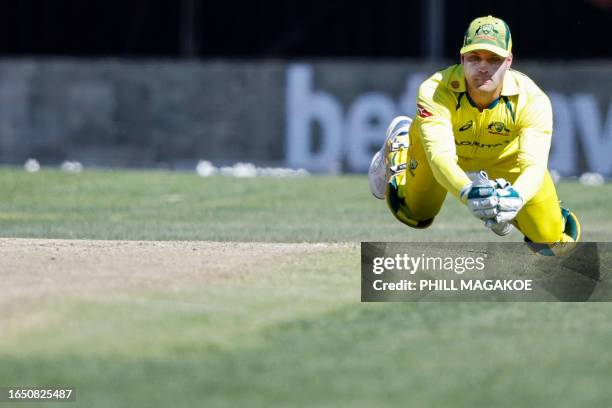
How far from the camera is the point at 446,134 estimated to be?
947 cm

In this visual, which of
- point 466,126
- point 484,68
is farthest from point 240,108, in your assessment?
point 484,68

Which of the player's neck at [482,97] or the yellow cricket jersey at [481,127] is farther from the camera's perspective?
the player's neck at [482,97]

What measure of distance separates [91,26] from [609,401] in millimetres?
20839

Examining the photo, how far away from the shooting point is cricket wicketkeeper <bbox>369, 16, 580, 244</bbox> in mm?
8984

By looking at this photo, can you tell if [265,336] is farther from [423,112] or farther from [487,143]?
[487,143]

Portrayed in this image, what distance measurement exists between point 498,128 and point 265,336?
3598 mm

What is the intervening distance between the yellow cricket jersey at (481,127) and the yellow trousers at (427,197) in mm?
389

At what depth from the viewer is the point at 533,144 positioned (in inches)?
373

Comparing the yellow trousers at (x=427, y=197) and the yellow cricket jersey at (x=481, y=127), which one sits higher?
the yellow cricket jersey at (x=481, y=127)

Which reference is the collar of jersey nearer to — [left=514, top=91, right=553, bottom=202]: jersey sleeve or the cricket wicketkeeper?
the cricket wicketkeeper

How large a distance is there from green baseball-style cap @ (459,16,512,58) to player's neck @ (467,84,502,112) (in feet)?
1.27

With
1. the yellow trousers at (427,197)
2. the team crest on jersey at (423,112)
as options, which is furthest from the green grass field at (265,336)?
the team crest on jersey at (423,112)

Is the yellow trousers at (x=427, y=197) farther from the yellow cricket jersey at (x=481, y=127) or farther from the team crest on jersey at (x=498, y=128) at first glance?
the team crest on jersey at (x=498, y=128)

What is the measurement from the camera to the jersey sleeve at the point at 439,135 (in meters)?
9.19
